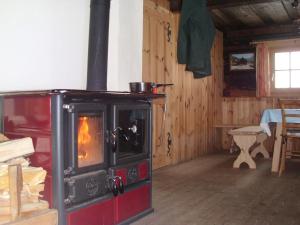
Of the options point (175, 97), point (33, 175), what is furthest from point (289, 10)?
point (33, 175)

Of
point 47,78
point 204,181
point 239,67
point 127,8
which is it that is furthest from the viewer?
point 239,67

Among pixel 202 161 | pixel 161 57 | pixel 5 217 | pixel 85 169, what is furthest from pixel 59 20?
pixel 202 161

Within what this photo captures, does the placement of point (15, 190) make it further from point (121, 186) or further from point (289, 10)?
point (289, 10)

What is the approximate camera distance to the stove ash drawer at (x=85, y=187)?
1.89 meters

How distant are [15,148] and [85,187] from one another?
44cm

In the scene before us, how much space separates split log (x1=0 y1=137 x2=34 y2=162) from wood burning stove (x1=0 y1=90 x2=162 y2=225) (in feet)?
0.25

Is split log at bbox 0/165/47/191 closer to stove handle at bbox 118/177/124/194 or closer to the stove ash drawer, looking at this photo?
the stove ash drawer

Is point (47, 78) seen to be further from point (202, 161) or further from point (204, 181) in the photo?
point (202, 161)

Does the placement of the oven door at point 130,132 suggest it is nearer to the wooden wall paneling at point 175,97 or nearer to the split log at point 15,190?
the split log at point 15,190

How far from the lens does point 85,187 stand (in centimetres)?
198

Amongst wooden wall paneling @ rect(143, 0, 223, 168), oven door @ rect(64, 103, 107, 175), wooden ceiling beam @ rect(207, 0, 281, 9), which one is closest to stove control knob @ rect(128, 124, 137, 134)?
oven door @ rect(64, 103, 107, 175)

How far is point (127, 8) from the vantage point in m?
3.15

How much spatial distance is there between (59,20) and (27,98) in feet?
2.94

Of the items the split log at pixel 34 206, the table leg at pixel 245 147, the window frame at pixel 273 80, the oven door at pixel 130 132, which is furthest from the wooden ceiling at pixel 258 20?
the split log at pixel 34 206
